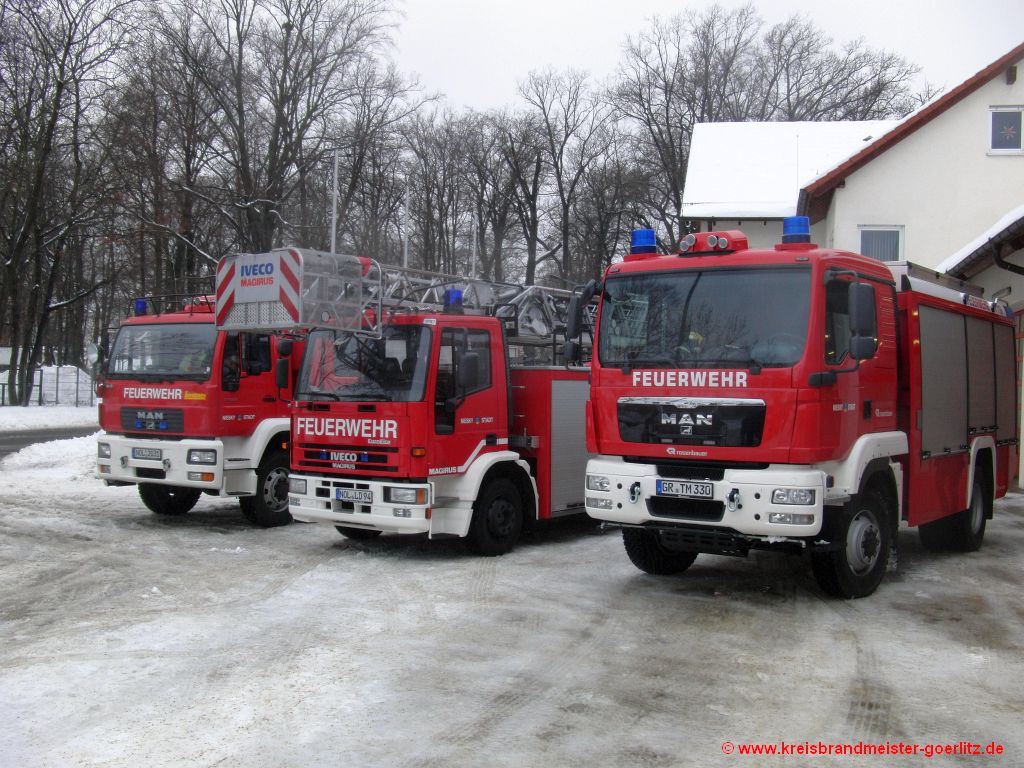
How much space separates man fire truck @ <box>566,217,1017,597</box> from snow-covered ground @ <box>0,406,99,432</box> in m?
24.8

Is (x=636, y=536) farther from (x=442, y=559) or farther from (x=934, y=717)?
(x=934, y=717)

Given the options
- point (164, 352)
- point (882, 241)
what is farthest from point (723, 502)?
point (882, 241)

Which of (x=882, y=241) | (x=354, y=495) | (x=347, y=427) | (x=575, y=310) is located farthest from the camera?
(x=882, y=241)

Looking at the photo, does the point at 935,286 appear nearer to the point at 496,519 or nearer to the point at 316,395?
the point at 496,519

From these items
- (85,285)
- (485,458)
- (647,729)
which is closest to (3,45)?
(85,285)

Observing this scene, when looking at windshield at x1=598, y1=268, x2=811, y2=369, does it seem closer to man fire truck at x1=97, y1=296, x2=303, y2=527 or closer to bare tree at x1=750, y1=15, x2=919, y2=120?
man fire truck at x1=97, y1=296, x2=303, y2=527

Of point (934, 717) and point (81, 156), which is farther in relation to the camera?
point (81, 156)

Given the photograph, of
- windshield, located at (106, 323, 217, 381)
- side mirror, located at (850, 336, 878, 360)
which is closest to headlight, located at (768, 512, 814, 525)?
side mirror, located at (850, 336, 878, 360)

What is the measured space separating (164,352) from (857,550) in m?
7.96

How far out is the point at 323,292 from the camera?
8805 millimetres

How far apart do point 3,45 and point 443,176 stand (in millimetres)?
22185

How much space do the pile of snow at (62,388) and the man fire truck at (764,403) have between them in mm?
36136

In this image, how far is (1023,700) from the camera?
5535 millimetres

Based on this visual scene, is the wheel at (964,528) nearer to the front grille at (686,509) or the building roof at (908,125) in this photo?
the front grille at (686,509)
